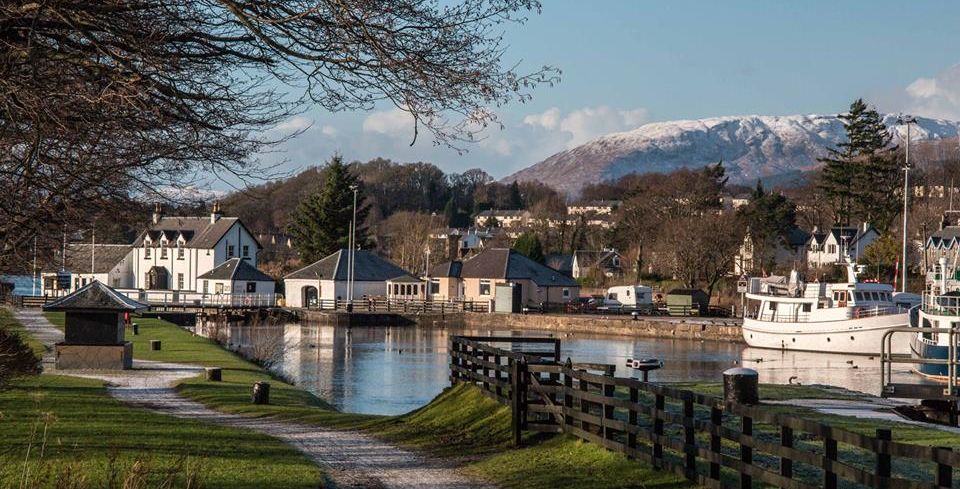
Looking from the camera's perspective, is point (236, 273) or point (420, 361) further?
point (236, 273)

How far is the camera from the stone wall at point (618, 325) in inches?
2749

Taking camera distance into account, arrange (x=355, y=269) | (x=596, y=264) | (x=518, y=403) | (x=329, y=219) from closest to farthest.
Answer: (x=518, y=403)
(x=355, y=269)
(x=329, y=219)
(x=596, y=264)

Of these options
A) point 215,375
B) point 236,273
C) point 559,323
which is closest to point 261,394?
point 215,375

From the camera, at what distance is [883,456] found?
391 inches

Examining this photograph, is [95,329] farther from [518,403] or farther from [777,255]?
[777,255]

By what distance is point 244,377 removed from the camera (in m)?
33.7

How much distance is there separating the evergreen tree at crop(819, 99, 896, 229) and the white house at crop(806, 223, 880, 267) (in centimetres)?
244

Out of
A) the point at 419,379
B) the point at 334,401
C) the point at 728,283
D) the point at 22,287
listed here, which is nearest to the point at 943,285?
the point at 419,379

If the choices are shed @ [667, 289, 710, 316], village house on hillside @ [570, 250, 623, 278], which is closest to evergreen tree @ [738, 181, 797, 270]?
shed @ [667, 289, 710, 316]

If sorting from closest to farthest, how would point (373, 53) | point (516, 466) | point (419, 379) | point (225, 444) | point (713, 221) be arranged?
point (373, 53) → point (516, 466) → point (225, 444) → point (419, 379) → point (713, 221)

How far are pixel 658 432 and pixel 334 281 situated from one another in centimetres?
7869

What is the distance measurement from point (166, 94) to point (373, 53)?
6.53ft

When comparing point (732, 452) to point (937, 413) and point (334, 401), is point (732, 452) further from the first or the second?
point (334, 401)

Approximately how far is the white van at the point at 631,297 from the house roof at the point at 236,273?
2478 centimetres
